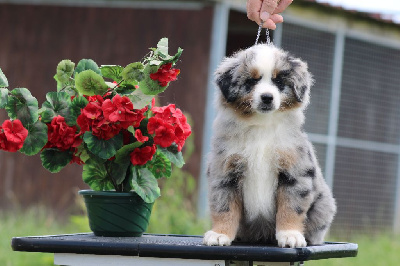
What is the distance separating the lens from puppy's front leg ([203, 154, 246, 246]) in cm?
286

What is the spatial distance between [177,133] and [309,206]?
2.17 ft

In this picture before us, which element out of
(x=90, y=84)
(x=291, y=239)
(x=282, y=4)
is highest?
(x=282, y=4)

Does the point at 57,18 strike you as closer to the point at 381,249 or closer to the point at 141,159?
the point at 381,249

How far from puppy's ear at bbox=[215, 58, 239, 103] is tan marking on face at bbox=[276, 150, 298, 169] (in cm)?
30

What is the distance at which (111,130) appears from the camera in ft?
9.98

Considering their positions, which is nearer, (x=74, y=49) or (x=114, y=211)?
(x=114, y=211)

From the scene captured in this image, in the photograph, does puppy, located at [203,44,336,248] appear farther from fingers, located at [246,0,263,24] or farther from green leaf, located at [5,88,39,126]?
green leaf, located at [5,88,39,126]

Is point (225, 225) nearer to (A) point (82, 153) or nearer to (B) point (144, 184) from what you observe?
(B) point (144, 184)

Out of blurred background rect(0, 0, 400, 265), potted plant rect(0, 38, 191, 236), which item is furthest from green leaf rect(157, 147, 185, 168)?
blurred background rect(0, 0, 400, 265)

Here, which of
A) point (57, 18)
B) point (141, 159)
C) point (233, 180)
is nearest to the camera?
point (233, 180)

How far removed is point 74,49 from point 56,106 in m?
5.38

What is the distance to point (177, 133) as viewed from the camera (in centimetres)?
312

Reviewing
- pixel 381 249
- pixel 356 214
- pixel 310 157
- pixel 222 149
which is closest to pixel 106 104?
pixel 222 149

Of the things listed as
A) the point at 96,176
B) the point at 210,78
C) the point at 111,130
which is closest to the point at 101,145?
the point at 111,130
